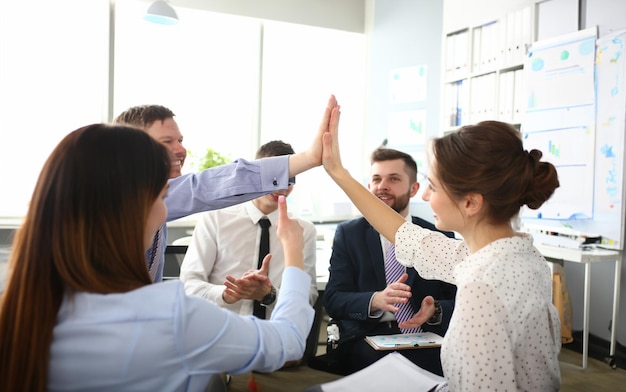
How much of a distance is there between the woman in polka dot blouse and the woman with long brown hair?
52cm

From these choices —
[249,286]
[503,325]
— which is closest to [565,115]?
[249,286]

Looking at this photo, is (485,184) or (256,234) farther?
(256,234)

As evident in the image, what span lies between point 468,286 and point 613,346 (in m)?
2.92

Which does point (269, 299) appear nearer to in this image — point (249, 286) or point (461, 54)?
point (249, 286)

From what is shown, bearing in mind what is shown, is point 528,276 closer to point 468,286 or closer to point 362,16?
point 468,286

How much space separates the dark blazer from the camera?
2.25 meters

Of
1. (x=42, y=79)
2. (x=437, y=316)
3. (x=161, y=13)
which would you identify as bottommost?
(x=437, y=316)

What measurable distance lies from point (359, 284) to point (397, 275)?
19 centimetres

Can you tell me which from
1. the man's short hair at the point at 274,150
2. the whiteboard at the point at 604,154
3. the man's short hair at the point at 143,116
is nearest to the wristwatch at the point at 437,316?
the man's short hair at the point at 274,150

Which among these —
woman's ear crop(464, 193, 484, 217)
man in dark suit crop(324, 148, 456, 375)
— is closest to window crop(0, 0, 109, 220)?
man in dark suit crop(324, 148, 456, 375)

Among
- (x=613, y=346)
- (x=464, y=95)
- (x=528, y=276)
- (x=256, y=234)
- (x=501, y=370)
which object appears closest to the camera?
(x=501, y=370)

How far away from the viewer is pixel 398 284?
2.03 meters

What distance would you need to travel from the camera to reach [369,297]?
2.18 meters

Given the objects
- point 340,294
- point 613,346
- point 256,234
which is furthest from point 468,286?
point 613,346
